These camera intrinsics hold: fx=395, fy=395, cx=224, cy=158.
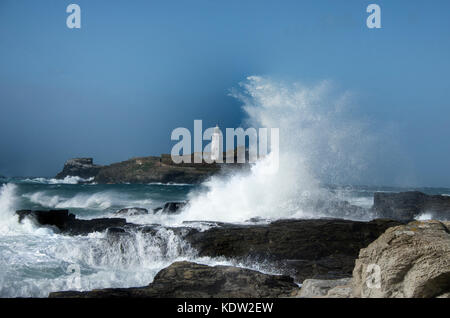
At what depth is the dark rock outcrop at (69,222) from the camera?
12.6 metres

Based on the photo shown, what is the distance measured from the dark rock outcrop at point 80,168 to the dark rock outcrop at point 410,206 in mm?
66733

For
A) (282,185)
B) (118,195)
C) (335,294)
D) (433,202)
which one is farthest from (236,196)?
(118,195)

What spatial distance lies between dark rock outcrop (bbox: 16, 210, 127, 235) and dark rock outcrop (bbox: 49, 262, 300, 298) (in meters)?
6.28

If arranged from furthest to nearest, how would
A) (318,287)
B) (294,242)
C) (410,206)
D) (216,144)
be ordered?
(216,144), (410,206), (294,242), (318,287)

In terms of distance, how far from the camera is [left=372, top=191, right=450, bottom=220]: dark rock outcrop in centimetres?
1762

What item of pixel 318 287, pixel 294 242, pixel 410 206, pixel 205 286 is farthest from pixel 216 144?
pixel 318 287

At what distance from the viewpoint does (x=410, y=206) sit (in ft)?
59.9

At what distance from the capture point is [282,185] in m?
17.0

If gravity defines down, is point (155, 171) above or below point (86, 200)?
below

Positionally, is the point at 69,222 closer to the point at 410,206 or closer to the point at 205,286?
the point at 205,286

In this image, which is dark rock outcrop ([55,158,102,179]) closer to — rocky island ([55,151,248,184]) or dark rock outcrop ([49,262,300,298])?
rocky island ([55,151,248,184])

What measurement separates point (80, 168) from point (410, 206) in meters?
74.4

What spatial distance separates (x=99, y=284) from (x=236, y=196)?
1041 centimetres

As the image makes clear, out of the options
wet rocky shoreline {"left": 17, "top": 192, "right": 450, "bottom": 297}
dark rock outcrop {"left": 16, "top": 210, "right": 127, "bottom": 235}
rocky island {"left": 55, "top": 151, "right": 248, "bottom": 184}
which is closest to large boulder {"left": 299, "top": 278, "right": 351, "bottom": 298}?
wet rocky shoreline {"left": 17, "top": 192, "right": 450, "bottom": 297}
